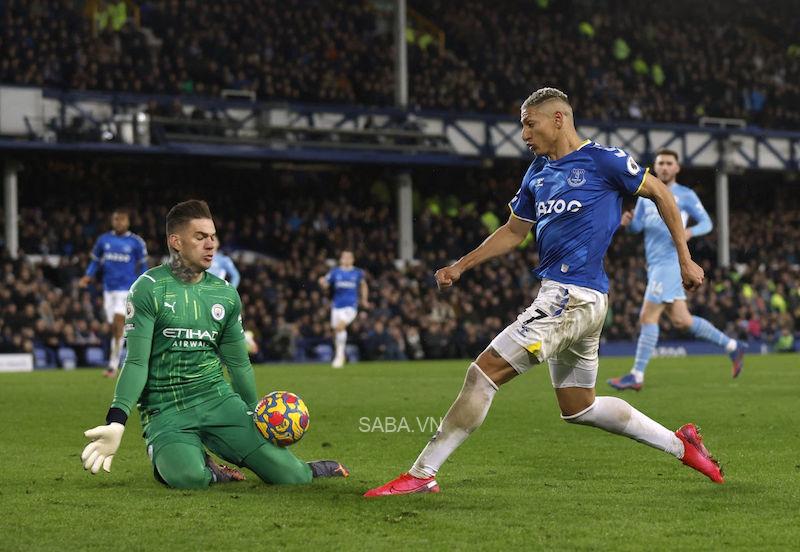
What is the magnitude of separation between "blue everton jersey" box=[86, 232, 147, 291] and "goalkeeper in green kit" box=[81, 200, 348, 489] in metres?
12.3

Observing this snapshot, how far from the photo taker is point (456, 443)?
6.73m

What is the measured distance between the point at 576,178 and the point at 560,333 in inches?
33.8

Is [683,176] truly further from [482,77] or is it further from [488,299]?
[488,299]

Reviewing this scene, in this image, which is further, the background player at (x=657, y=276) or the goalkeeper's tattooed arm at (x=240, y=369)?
the background player at (x=657, y=276)

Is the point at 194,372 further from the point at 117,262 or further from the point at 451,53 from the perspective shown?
the point at 451,53

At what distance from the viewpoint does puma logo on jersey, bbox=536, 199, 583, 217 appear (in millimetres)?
6898

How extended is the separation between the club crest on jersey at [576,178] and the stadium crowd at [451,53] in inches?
955

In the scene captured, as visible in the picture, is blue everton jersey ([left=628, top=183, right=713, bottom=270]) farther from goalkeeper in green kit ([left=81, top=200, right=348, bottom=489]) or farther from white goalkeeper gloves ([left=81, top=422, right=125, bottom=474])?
white goalkeeper gloves ([left=81, top=422, right=125, bottom=474])

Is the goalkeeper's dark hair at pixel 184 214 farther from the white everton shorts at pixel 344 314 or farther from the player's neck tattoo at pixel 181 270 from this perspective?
the white everton shorts at pixel 344 314

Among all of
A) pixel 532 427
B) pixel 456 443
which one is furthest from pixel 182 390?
pixel 532 427

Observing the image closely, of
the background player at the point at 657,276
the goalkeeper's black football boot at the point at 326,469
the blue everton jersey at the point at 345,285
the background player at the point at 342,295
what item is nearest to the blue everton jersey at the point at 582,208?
the goalkeeper's black football boot at the point at 326,469

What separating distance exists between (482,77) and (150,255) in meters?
13.0

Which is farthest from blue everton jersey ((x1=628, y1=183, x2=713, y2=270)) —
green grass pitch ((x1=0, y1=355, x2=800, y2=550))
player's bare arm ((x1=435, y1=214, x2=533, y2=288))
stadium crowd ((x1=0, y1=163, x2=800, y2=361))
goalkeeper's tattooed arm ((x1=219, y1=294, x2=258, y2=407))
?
stadium crowd ((x1=0, y1=163, x2=800, y2=361))

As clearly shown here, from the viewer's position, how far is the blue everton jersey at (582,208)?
6883 millimetres
